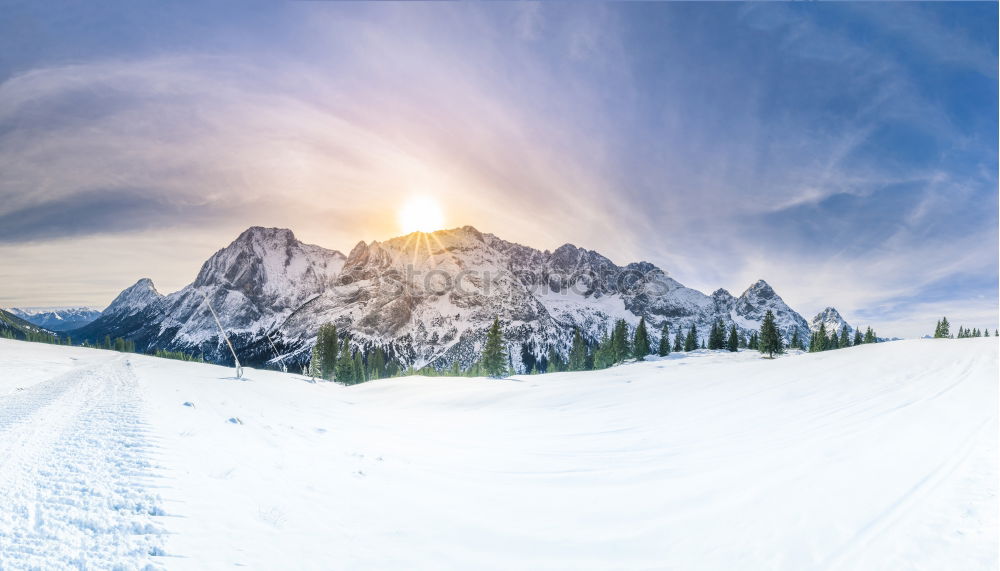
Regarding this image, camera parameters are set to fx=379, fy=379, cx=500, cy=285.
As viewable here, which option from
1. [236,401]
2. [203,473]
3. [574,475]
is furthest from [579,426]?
[236,401]

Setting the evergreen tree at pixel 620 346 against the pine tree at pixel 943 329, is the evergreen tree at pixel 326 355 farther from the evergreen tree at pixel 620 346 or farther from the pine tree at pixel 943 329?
the pine tree at pixel 943 329

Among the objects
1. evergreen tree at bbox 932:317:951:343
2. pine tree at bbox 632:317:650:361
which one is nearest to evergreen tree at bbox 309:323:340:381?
pine tree at bbox 632:317:650:361

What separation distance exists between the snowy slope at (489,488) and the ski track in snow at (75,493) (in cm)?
2

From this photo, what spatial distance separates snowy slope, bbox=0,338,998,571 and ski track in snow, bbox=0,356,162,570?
23mm

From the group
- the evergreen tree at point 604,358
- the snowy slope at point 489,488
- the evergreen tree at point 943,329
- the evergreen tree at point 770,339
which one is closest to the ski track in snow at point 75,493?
the snowy slope at point 489,488

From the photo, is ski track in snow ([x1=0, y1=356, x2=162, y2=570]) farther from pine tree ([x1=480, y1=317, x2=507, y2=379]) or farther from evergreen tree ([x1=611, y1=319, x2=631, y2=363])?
evergreen tree ([x1=611, y1=319, x2=631, y2=363])

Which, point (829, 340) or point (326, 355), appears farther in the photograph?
point (829, 340)

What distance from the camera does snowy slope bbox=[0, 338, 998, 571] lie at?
4137 mm

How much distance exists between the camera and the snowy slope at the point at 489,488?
13.6 feet

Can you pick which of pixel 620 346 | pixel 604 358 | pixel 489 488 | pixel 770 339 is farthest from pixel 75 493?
pixel 620 346

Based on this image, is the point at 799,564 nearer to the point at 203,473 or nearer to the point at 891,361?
the point at 203,473

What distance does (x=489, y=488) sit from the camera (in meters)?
7.18

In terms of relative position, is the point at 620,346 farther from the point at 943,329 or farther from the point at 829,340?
the point at 943,329

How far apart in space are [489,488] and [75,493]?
5669 millimetres
